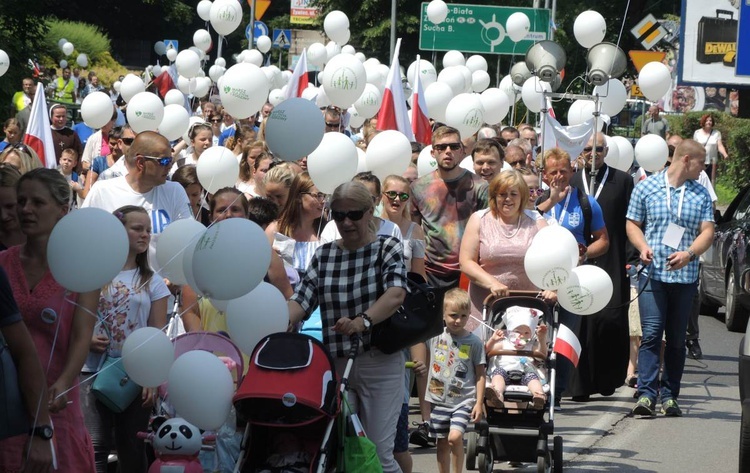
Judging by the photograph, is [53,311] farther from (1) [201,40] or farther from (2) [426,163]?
(1) [201,40]

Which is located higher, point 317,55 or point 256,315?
point 317,55

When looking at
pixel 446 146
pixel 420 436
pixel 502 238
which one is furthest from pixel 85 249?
pixel 446 146

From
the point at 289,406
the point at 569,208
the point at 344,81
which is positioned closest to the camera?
the point at 289,406

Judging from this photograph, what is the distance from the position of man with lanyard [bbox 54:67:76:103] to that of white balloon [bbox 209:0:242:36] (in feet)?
73.5

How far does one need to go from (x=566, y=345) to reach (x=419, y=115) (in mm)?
7589

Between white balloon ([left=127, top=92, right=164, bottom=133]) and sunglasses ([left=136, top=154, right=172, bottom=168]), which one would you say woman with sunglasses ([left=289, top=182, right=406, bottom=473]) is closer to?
sunglasses ([left=136, top=154, right=172, bottom=168])

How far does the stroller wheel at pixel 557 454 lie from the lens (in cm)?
801

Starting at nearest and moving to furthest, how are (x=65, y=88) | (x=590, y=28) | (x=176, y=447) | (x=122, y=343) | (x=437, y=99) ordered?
(x=176, y=447) → (x=122, y=343) → (x=590, y=28) → (x=437, y=99) → (x=65, y=88)

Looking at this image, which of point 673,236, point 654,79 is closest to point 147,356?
point 673,236

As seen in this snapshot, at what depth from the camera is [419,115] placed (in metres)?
15.4

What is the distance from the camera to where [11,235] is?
595 cm

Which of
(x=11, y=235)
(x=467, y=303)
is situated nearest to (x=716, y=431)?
(x=467, y=303)

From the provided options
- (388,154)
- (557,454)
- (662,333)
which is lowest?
(557,454)

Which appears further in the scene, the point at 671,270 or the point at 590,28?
the point at 590,28
